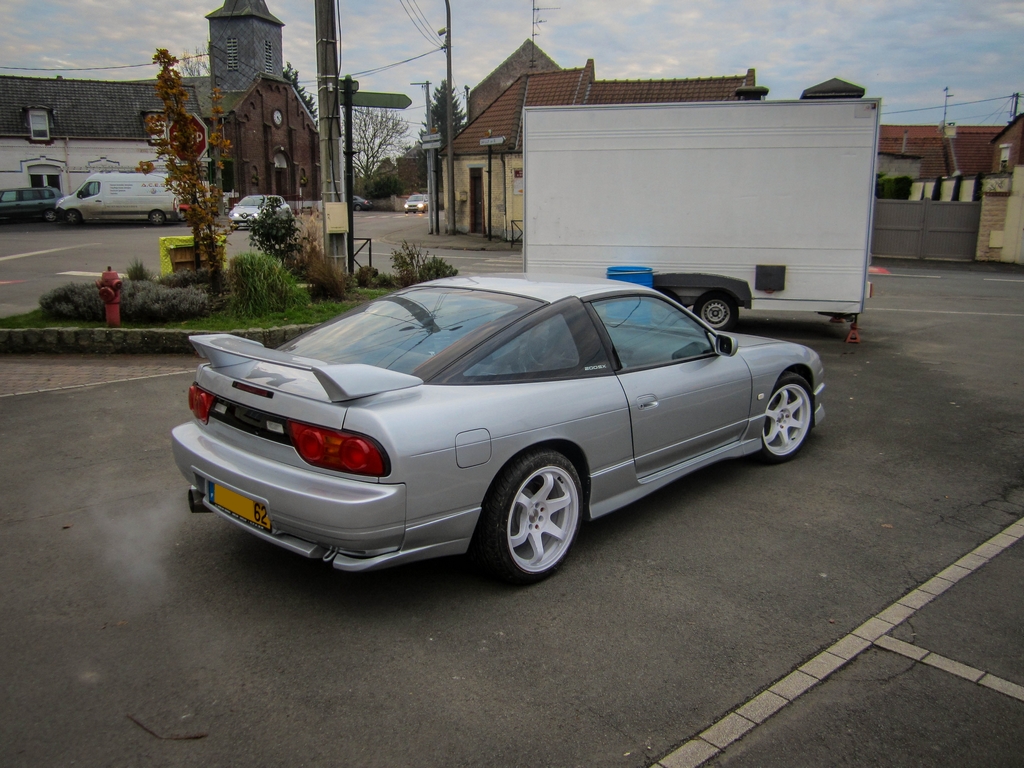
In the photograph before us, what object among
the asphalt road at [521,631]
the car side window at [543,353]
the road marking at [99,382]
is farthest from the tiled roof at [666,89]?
the car side window at [543,353]

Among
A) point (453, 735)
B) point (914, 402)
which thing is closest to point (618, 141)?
point (914, 402)

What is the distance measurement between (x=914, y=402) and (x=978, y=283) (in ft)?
50.2

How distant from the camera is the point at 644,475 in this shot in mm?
4707

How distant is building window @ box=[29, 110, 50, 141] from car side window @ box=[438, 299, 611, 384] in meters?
49.0

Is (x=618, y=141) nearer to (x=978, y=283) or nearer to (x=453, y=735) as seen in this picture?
(x=453, y=735)

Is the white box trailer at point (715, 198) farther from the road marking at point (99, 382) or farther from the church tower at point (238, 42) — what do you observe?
the church tower at point (238, 42)

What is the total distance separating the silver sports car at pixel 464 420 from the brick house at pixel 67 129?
45.1 metres

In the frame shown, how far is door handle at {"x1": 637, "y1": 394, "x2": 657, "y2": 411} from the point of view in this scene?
15.0 feet

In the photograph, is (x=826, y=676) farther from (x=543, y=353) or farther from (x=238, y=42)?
(x=238, y=42)

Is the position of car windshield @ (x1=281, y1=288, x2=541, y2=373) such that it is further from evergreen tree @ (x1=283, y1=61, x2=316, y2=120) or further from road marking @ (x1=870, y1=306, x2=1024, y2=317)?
evergreen tree @ (x1=283, y1=61, x2=316, y2=120)

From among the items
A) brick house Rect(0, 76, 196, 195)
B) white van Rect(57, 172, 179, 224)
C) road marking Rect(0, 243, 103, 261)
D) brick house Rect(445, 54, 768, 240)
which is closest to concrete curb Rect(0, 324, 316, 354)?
road marking Rect(0, 243, 103, 261)

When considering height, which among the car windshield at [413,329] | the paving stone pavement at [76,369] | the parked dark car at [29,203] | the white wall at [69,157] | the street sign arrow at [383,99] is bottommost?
the paving stone pavement at [76,369]

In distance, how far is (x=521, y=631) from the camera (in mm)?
3643

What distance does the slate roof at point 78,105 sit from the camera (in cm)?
4409
